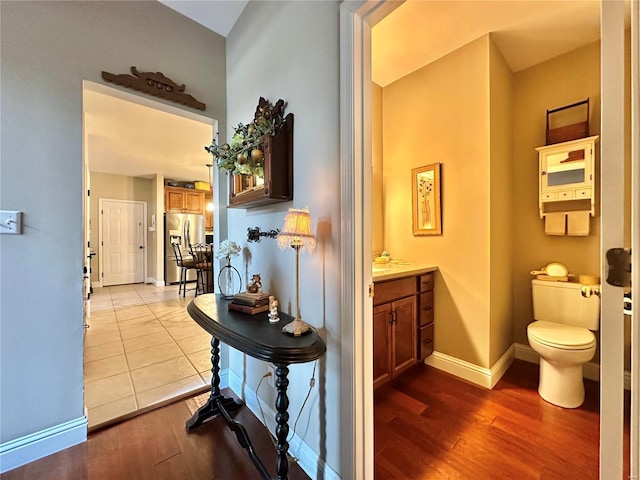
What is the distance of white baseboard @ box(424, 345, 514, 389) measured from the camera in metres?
2.06

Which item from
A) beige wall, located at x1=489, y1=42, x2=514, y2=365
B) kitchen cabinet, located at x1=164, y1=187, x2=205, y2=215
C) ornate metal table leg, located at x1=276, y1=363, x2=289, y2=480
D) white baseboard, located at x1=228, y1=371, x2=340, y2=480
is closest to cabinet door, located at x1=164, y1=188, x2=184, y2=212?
kitchen cabinet, located at x1=164, y1=187, x2=205, y2=215

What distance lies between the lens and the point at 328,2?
1227mm

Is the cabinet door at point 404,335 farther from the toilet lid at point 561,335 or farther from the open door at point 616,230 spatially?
the open door at point 616,230

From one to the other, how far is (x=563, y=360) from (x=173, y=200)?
7.17 m

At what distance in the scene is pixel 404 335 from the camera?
2.03 metres

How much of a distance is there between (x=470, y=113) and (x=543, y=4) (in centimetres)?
74

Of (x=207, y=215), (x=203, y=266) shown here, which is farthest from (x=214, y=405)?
(x=207, y=215)

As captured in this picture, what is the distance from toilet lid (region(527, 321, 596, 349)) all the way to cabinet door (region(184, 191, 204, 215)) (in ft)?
22.8

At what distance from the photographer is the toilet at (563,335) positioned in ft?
5.75

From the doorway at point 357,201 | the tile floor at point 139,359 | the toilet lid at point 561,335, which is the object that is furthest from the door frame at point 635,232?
the tile floor at point 139,359

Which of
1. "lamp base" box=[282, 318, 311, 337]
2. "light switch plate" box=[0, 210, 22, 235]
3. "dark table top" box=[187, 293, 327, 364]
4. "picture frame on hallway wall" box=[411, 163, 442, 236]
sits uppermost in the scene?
"picture frame on hallway wall" box=[411, 163, 442, 236]

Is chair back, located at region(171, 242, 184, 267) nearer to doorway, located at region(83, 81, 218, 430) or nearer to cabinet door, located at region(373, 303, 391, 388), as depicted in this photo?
doorway, located at region(83, 81, 218, 430)

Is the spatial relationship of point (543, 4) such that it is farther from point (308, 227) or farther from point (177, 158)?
point (177, 158)

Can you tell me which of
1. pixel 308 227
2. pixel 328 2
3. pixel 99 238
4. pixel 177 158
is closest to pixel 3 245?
pixel 308 227
